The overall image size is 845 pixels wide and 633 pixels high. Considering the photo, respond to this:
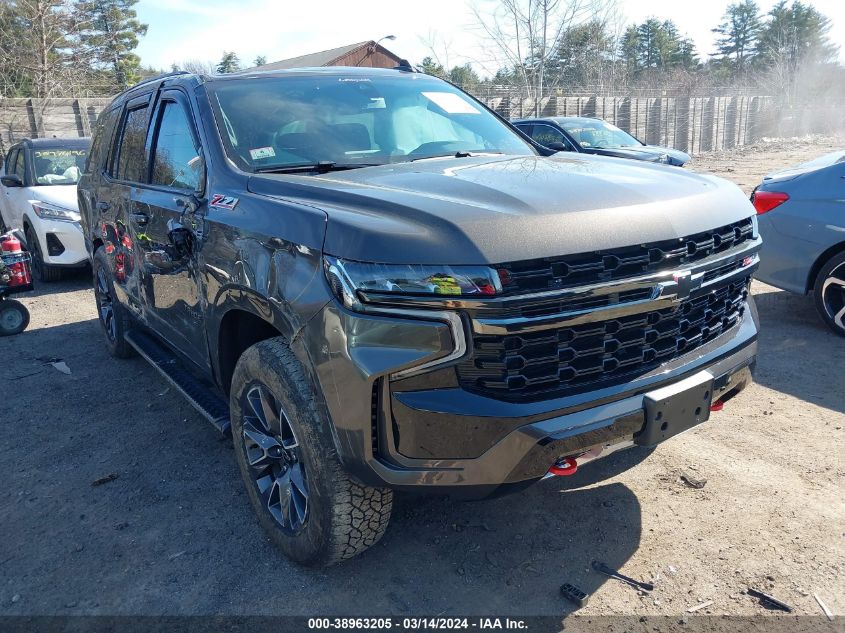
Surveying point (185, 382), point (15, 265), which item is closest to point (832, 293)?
point (185, 382)

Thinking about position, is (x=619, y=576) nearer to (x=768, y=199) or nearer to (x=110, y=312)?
(x=768, y=199)

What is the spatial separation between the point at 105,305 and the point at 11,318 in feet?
5.27

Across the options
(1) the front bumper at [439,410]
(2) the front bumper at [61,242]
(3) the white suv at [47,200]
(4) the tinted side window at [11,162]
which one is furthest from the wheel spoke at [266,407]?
(4) the tinted side window at [11,162]

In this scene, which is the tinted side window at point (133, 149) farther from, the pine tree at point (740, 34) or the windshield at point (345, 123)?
the pine tree at point (740, 34)

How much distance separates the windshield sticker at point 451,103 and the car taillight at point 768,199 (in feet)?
9.02

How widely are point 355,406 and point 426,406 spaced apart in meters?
0.24

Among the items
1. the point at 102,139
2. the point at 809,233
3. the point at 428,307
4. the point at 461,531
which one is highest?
the point at 102,139

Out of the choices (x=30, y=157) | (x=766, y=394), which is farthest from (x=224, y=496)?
(x=30, y=157)

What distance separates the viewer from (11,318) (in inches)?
265

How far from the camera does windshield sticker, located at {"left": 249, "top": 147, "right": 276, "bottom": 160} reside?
3.27 metres

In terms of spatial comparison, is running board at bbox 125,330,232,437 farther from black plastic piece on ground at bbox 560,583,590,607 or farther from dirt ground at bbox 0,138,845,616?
black plastic piece on ground at bbox 560,583,590,607

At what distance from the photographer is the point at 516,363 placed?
2246 mm

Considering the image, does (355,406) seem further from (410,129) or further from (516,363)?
(410,129)

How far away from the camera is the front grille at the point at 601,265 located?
2.21m
